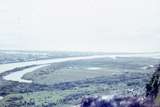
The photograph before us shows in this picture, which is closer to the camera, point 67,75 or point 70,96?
point 70,96

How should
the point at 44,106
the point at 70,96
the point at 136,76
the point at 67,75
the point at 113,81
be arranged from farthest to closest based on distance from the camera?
the point at 67,75
the point at 136,76
the point at 113,81
the point at 70,96
the point at 44,106

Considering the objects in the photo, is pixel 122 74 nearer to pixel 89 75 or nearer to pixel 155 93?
pixel 89 75

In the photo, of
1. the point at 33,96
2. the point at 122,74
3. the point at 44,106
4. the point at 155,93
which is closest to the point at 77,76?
the point at 122,74

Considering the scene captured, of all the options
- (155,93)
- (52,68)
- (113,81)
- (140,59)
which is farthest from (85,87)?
(140,59)

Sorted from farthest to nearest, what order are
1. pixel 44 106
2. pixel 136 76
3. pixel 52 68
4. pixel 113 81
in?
pixel 52 68
pixel 136 76
pixel 113 81
pixel 44 106

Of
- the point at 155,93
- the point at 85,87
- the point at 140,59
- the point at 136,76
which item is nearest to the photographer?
the point at 155,93

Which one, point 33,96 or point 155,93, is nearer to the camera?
point 155,93

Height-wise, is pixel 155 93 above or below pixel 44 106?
above

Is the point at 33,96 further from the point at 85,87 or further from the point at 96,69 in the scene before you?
the point at 96,69

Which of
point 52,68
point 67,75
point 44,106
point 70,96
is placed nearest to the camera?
point 44,106
